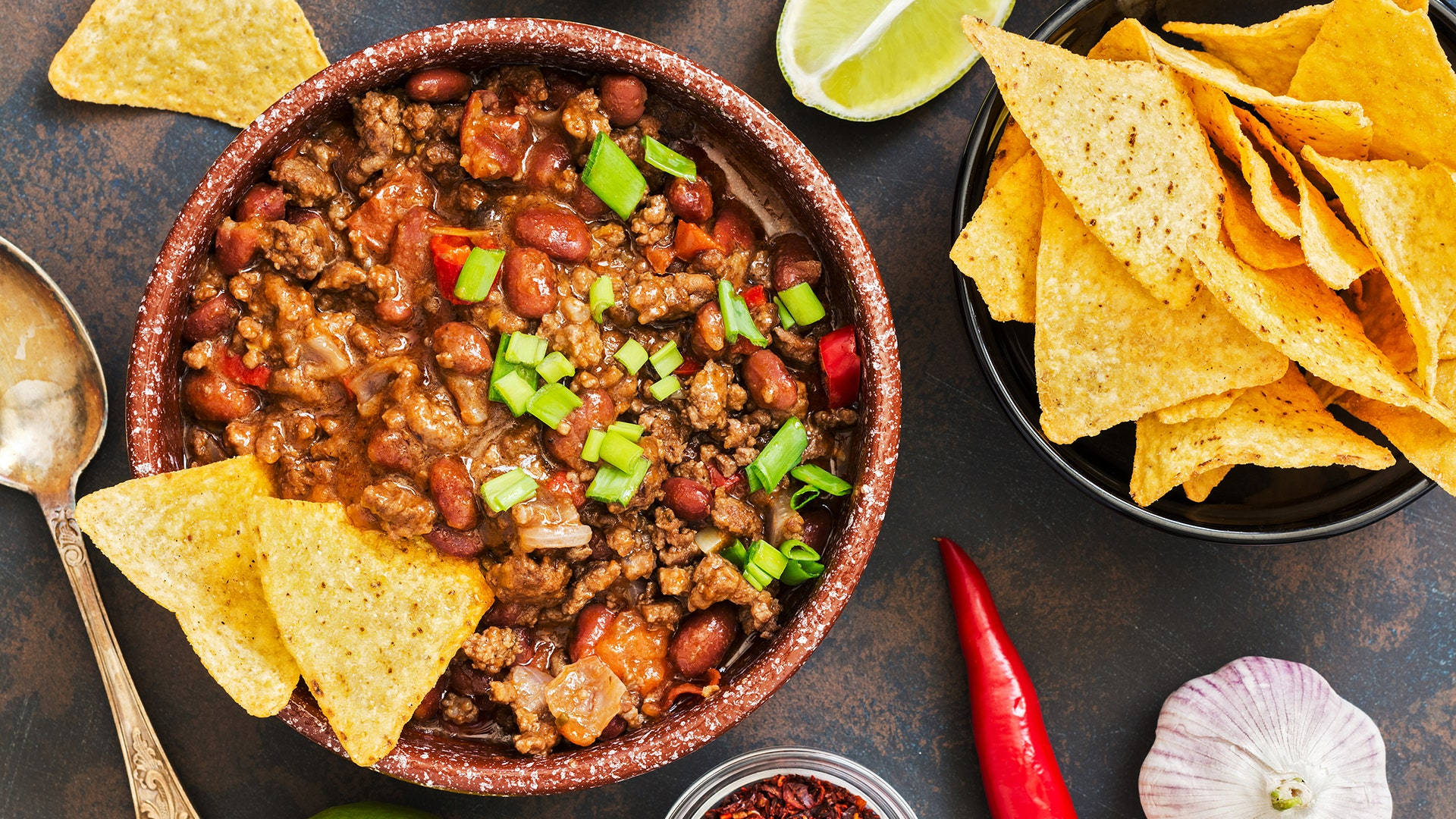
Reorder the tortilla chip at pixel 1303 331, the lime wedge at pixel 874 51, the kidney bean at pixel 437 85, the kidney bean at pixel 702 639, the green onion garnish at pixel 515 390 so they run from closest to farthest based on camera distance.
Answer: the tortilla chip at pixel 1303 331 < the green onion garnish at pixel 515 390 < the kidney bean at pixel 437 85 < the kidney bean at pixel 702 639 < the lime wedge at pixel 874 51

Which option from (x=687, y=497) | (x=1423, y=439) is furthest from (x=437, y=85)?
(x=1423, y=439)

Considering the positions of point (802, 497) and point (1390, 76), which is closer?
point (1390, 76)

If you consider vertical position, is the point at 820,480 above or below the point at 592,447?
below

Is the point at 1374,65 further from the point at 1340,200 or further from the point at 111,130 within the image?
the point at 111,130

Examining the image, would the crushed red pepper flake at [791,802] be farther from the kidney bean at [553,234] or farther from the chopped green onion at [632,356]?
the kidney bean at [553,234]

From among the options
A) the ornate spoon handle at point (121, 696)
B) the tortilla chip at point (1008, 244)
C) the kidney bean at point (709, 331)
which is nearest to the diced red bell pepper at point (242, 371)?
the ornate spoon handle at point (121, 696)

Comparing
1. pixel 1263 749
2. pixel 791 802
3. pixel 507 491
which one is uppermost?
pixel 507 491

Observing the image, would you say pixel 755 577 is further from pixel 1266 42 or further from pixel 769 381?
pixel 1266 42
